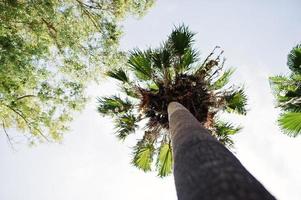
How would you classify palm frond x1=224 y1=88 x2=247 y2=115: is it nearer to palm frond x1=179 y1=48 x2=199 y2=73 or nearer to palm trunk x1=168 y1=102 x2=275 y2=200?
palm frond x1=179 y1=48 x2=199 y2=73

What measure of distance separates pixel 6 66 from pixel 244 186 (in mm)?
9453

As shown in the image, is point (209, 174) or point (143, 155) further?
point (143, 155)

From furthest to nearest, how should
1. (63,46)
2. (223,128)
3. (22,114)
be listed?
(22,114)
(63,46)
(223,128)

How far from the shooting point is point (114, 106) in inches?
398

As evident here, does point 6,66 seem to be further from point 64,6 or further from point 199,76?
point 199,76

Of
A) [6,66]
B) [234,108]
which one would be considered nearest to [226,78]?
[234,108]

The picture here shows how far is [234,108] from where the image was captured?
980 centimetres

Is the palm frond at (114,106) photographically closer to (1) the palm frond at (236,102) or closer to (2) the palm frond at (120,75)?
(2) the palm frond at (120,75)

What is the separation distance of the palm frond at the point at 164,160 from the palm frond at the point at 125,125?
3.89ft

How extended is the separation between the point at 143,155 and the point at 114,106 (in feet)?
6.42

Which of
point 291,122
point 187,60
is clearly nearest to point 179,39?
point 187,60

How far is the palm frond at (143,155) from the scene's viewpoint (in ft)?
31.2

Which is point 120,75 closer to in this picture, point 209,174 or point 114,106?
point 114,106

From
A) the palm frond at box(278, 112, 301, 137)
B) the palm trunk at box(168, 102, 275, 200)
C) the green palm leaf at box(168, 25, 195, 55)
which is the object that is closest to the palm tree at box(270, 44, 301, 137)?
the palm frond at box(278, 112, 301, 137)
